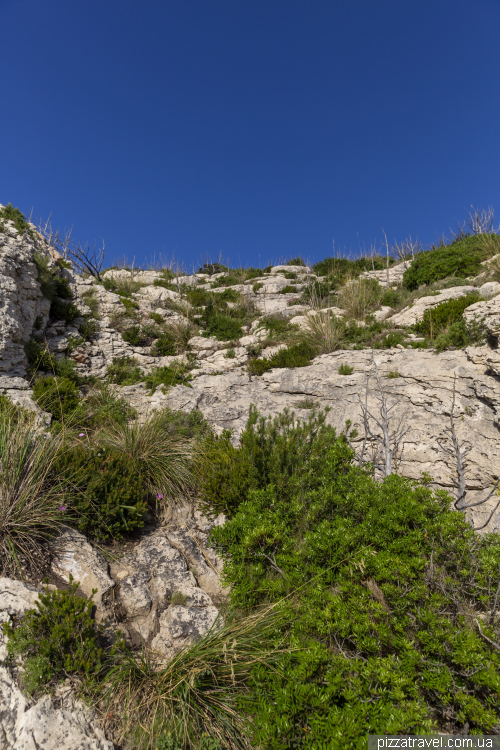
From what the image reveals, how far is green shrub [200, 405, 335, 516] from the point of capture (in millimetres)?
Answer: 4273

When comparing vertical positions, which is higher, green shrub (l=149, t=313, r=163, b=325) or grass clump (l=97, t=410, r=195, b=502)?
green shrub (l=149, t=313, r=163, b=325)

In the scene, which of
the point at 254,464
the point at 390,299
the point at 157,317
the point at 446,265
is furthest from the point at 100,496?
the point at 446,265

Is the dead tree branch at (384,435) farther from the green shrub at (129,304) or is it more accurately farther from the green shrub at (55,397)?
the green shrub at (129,304)

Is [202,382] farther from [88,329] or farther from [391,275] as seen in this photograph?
[391,275]

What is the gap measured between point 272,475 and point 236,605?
1.50 meters

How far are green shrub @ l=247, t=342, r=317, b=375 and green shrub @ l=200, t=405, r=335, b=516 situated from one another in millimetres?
3482

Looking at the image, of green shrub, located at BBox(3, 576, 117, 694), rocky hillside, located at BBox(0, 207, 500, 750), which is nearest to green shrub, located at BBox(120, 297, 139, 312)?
rocky hillside, located at BBox(0, 207, 500, 750)

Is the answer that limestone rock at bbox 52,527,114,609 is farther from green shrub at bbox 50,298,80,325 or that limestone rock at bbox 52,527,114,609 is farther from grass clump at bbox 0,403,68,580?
green shrub at bbox 50,298,80,325

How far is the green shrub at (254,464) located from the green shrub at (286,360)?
11.4ft

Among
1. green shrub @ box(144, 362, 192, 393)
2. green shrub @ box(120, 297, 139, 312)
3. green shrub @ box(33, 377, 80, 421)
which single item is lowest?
green shrub @ box(33, 377, 80, 421)

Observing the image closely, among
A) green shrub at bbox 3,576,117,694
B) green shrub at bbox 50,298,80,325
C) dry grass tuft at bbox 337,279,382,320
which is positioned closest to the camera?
green shrub at bbox 3,576,117,694

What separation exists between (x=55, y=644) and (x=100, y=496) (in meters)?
1.66

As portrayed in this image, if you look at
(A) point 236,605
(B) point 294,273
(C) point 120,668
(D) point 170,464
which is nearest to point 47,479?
(D) point 170,464

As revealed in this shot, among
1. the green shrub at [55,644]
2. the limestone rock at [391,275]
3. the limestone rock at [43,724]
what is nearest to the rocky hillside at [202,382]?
the limestone rock at [43,724]
